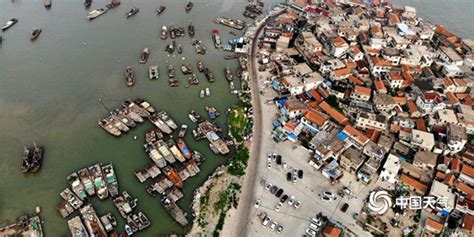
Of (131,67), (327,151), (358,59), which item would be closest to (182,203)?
(327,151)

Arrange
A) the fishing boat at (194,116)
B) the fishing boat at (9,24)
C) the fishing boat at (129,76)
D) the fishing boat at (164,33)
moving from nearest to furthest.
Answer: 1. the fishing boat at (194,116)
2. the fishing boat at (129,76)
3. the fishing boat at (164,33)
4. the fishing boat at (9,24)

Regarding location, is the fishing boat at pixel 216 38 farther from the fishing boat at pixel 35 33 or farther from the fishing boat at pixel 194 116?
the fishing boat at pixel 35 33

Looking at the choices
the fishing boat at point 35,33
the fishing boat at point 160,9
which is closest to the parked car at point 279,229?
the fishing boat at point 160,9

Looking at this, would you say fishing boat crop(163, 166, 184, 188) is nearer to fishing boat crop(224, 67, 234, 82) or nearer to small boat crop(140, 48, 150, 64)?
fishing boat crop(224, 67, 234, 82)

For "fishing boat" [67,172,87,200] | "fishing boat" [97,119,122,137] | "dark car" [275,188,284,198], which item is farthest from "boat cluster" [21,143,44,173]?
"dark car" [275,188,284,198]

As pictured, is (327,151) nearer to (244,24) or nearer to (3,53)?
(244,24)

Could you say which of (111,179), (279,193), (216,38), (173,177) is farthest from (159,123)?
(216,38)
